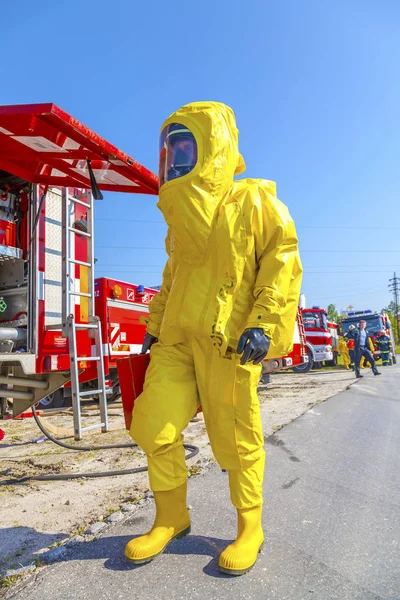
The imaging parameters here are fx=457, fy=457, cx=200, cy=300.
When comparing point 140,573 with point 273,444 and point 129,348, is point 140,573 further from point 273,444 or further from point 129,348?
point 129,348

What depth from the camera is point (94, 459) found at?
172 inches

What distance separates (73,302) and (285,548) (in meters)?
3.10

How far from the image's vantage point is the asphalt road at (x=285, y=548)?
1.91 metres

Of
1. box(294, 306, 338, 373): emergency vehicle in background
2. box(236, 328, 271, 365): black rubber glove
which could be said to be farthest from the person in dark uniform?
box(236, 328, 271, 365): black rubber glove

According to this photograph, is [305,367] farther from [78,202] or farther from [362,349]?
[78,202]

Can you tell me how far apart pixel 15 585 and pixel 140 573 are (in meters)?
0.54

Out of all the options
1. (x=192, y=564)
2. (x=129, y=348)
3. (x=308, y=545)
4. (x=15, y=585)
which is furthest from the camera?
(x=129, y=348)

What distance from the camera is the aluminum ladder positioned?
410 centimetres

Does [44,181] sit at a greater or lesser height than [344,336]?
greater

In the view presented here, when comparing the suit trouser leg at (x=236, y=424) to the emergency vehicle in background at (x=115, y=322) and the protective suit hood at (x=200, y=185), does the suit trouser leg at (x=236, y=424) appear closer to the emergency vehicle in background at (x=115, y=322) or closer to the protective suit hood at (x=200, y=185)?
the protective suit hood at (x=200, y=185)

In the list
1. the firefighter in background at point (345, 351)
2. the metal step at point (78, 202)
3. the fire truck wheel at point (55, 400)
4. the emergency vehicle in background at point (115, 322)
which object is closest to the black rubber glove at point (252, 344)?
the metal step at point (78, 202)

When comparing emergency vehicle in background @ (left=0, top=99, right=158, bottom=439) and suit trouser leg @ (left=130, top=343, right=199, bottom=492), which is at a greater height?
emergency vehicle in background @ (left=0, top=99, right=158, bottom=439)

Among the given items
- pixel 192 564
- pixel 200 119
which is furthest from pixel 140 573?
pixel 200 119

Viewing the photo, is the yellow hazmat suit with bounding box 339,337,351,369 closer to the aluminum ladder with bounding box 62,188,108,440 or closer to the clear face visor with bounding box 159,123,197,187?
the aluminum ladder with bounding box 62,188,108,440
